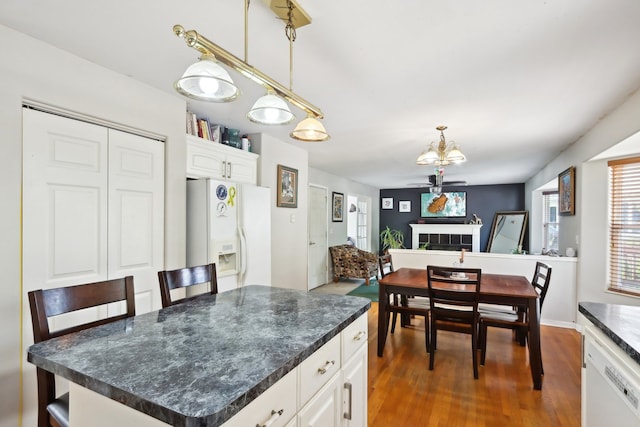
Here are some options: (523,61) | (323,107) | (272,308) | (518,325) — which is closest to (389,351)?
(518,325)

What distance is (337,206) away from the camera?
22.3ft

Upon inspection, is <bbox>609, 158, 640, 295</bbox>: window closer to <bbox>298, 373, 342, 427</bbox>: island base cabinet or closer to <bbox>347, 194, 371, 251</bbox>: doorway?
<bbox>298, 373, 342, 427</bbox>: island base cabinet

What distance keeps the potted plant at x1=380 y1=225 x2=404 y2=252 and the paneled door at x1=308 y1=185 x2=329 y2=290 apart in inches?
117

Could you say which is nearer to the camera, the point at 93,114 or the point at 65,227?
the point at 65,227

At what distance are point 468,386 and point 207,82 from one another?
8.95ft

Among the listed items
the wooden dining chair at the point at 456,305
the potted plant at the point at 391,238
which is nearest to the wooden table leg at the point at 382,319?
the wooden dining chair at the point at 456,305

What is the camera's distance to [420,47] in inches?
71.4

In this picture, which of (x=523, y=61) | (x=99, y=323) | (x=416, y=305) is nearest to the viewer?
(x=99, y=323)

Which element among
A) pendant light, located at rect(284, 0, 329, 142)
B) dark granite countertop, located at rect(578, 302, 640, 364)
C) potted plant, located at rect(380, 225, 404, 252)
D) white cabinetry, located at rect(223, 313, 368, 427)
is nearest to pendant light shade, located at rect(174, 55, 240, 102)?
pendant light, located at rect(284, 0, 329, 142)

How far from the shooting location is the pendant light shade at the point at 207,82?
1.19 m

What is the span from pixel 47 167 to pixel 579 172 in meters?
4.96

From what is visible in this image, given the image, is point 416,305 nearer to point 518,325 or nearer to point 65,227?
point 518,325

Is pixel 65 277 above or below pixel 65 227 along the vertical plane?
below

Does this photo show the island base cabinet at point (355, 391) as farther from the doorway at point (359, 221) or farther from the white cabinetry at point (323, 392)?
the doorway at point (359, 221)
